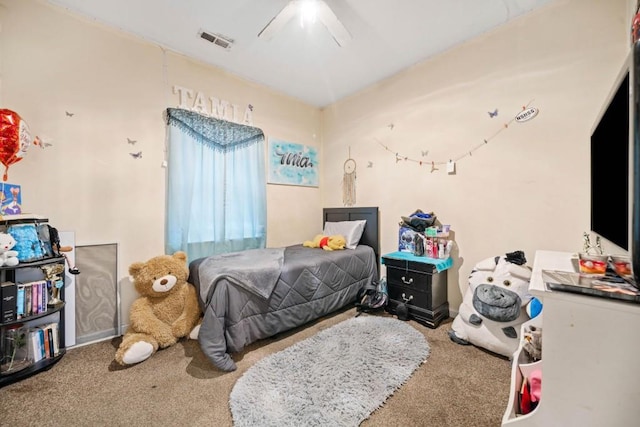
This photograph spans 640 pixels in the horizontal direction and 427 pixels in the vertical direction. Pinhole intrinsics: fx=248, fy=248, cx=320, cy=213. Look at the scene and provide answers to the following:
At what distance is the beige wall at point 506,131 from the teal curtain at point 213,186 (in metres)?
1.52

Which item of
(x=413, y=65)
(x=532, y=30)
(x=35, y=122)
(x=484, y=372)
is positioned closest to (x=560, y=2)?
(x=532, y=30)

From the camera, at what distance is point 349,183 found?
334 cm

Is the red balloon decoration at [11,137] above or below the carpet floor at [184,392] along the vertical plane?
above

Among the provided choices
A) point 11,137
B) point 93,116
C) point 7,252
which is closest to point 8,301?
point 7,252

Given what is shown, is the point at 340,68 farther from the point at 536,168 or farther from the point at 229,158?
the point at 536,168

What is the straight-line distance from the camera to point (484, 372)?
1586 mm

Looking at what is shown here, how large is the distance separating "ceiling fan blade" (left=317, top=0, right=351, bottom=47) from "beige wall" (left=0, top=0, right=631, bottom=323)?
1.16 meters

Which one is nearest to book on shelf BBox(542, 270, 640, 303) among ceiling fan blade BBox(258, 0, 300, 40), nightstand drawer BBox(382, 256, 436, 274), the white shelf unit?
the white shelf unit

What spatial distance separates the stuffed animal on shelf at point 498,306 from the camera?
1.67m

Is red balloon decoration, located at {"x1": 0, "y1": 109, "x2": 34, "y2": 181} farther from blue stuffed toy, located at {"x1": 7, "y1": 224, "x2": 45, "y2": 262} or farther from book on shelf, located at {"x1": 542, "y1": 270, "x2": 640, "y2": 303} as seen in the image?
book on shelf, located at {"x1": 542, "y1": 270, "x2": 640, "y2": 303}

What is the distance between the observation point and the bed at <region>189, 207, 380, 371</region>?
5.48 feet

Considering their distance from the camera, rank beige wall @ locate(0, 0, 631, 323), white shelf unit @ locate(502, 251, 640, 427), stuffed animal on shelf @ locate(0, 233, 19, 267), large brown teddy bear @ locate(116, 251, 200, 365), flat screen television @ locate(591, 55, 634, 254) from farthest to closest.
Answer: large brown teddy bear @ locate(116, 251, 200, 365), beige wall @ locate(0, 0, 631, 323), stuffed animal on shelf @ locate(0, 233, 19, 267), flat screen television @ locate(591, 55, 634, 254), white shelf unit @ locate(502, 251, 640, 427)

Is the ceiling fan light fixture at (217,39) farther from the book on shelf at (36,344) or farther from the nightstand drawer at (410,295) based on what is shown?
the nightstand drawer at (410,295)

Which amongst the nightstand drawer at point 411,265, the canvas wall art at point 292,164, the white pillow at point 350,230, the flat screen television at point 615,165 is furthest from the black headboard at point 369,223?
the flat screen television at point 615,165
